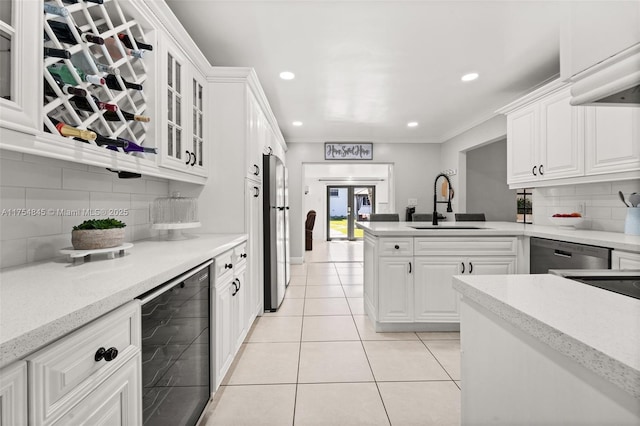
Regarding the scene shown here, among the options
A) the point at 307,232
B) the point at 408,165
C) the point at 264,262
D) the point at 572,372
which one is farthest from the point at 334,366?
the point at 307,232

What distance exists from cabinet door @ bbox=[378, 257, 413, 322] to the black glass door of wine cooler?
160 centimetres

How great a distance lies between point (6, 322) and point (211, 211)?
195 cm

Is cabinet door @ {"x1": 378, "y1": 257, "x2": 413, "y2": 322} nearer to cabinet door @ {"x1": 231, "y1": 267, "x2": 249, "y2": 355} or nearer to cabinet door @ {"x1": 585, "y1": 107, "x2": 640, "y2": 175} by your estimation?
cabinet door @ {"x1": 231, "y1": 267, "x2": 249, "y2": 355}

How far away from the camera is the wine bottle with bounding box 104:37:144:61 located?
1468 mm

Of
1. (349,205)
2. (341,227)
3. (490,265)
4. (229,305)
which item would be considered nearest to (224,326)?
(229,305)

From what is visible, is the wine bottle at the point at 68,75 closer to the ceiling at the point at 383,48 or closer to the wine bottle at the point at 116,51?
the wine bottle at the point at 116,51

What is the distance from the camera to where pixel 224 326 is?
1.83 metres

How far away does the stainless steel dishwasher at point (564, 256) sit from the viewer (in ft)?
6.44

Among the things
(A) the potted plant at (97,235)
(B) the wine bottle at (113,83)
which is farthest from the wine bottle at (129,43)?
(A) the potted plant at (97,235)

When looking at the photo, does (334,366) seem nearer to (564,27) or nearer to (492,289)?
(492,289)

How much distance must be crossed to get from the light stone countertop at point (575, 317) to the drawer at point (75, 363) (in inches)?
39.6

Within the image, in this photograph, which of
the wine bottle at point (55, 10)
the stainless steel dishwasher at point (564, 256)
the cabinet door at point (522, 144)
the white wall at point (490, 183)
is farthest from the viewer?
the white wall at point (490, 183)

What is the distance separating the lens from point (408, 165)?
6.37 m

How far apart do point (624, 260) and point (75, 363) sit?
2665 mm
